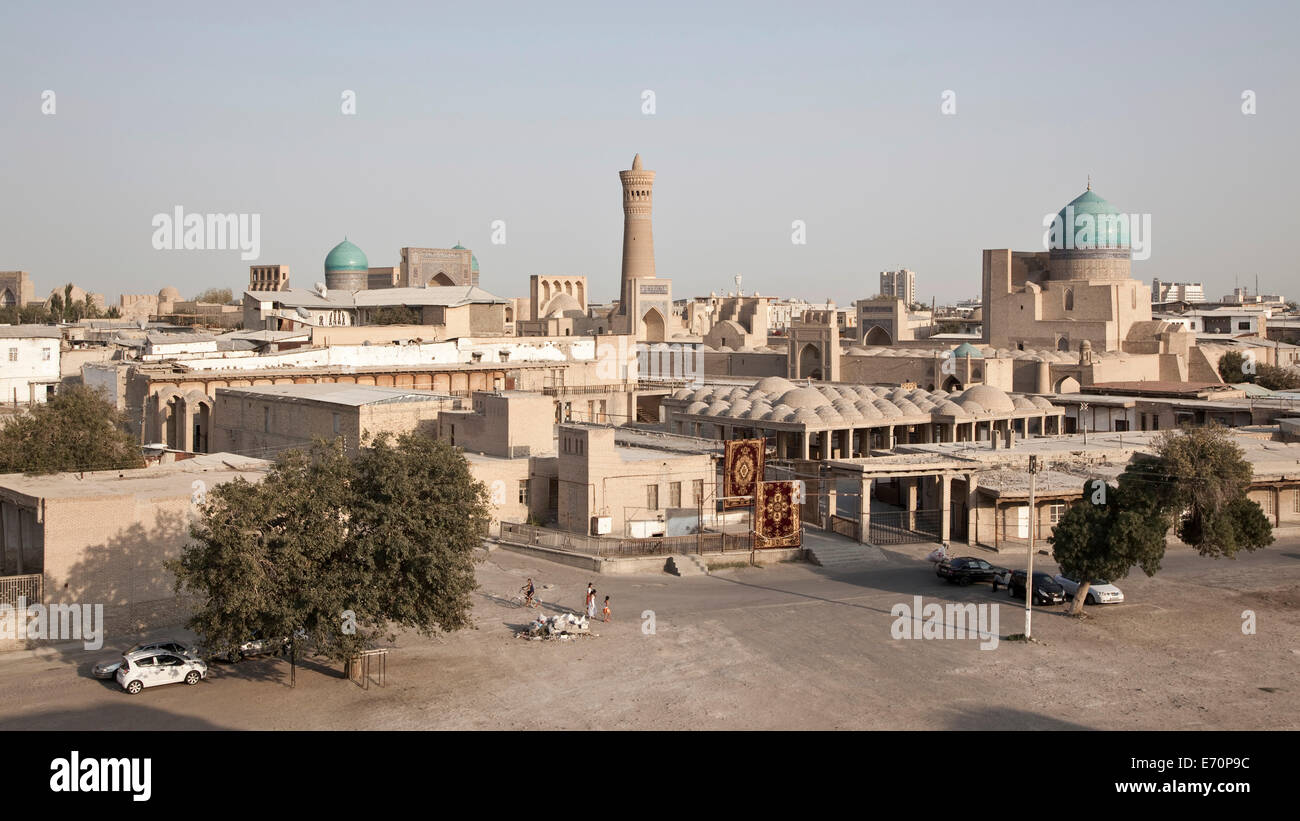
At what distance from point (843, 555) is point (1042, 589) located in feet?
17.5

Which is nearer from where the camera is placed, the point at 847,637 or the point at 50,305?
the point at 847,637

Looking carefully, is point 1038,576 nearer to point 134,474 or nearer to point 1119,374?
point 134,474

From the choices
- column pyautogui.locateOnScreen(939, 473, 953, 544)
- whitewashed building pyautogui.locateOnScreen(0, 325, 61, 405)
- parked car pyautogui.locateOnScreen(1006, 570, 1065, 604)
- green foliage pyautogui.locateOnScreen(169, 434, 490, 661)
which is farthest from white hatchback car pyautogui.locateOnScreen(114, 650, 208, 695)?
whitewashed building pyautogui.locateOnScreen(0, 325, 61, 405)

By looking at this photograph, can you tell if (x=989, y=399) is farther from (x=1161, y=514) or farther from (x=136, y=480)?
(x=136, y=480)

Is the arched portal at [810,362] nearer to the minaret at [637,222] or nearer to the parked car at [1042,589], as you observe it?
the minaret at [637,222]

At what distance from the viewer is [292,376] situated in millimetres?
41438

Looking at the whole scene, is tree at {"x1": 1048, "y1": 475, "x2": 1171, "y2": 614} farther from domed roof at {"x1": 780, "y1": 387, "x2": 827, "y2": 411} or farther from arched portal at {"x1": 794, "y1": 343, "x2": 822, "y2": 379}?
arched portal at {"x1": 794, "y1": 343, "x2": 822, "y2": 379}

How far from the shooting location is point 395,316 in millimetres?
56688

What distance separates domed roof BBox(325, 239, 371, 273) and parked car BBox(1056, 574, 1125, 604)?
52.6 metres

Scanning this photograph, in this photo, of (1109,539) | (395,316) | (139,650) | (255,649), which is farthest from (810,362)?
(139,650)

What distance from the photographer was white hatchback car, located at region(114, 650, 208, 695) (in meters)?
18.7

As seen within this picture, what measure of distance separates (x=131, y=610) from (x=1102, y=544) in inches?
671

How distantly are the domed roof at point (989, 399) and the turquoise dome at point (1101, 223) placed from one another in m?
23.7
